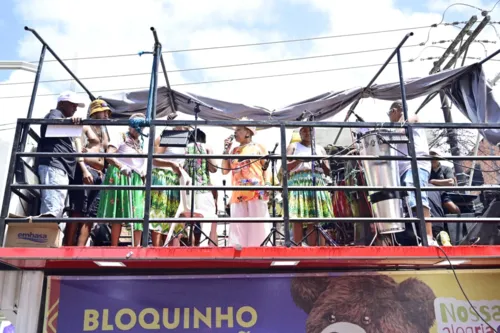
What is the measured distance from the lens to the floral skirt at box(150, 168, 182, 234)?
5012 mm

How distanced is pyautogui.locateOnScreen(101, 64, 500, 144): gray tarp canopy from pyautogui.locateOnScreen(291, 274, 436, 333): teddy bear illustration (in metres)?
2.52

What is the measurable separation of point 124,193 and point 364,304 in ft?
8.86

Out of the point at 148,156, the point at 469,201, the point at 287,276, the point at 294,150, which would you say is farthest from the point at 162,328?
the point at 469,201

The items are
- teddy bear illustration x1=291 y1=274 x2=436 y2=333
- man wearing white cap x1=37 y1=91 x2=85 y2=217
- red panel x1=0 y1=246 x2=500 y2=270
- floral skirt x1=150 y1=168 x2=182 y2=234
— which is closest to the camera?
red panel x1=0 y1=246 x2=500 y2=270

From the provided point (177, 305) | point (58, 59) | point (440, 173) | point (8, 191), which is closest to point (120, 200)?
point (8, 191)

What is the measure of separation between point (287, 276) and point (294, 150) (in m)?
1.69

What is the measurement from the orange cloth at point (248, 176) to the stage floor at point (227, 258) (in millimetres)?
981

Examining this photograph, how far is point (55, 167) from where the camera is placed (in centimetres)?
486

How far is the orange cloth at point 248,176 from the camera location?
17.3 feet

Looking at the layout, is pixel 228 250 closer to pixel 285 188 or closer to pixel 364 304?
pixel 285 188

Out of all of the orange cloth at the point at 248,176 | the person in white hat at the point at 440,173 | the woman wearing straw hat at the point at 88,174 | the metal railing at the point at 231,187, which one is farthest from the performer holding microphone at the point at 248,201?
the person in white hat at the point at 440,173

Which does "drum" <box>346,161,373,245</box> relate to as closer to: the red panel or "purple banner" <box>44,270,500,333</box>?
"purple banner" <box>44,270,500,333</box>

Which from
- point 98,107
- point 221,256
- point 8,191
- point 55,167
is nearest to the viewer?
point 221,256

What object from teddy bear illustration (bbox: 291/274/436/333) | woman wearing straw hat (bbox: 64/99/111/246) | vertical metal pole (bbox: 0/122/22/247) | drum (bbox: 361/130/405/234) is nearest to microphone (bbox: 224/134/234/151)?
woman wearing straw hat (bbox: 64/99/111/246)
